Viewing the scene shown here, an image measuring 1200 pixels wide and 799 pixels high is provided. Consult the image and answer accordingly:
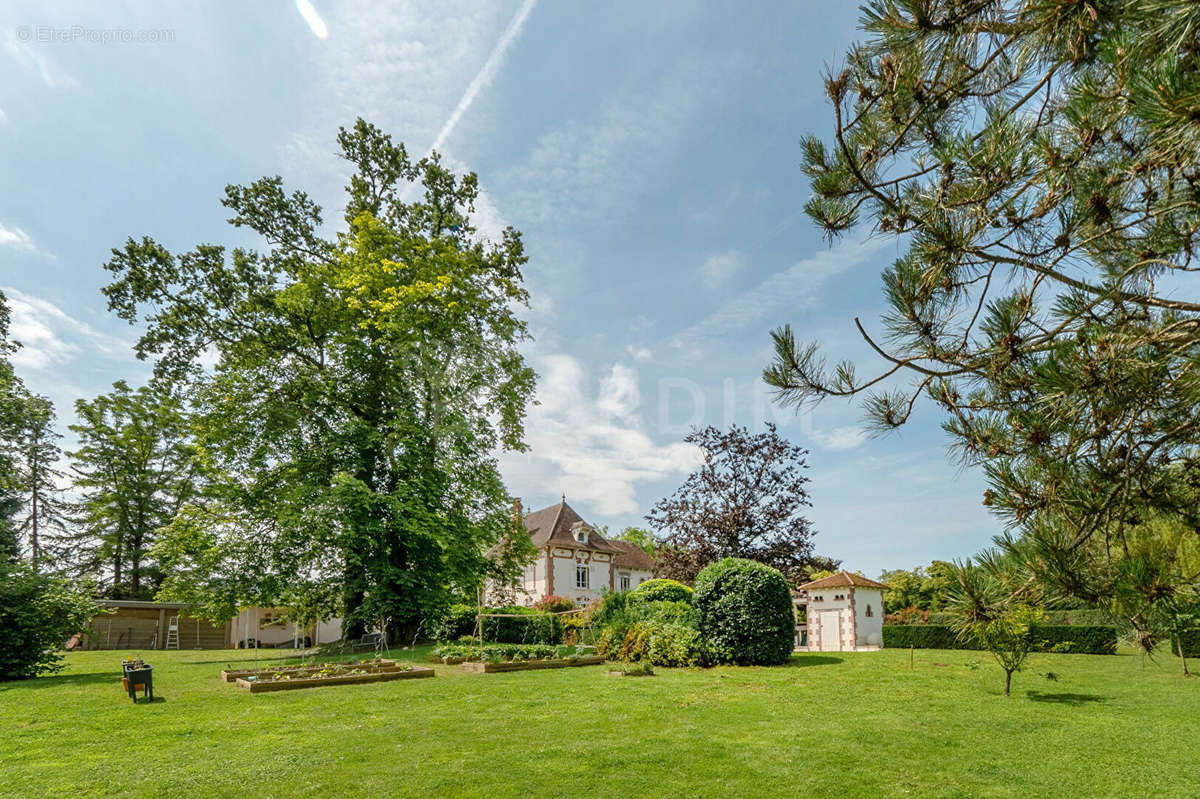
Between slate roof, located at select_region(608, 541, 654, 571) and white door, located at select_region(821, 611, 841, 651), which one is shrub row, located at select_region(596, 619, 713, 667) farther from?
slate roof, located at select_region(608, 541, 654, 571)

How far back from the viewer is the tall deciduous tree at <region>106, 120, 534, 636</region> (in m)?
16.7

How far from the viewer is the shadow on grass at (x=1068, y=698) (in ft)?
29.7

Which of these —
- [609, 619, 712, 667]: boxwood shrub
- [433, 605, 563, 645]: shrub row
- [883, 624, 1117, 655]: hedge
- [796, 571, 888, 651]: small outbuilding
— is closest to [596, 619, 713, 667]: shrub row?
[609, 619, 712, 667]: boxwood shrub

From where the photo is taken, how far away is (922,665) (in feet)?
45.2

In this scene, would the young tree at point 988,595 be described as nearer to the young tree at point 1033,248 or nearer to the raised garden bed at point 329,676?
the young tree at point 1033,248

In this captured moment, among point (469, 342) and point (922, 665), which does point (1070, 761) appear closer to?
point (922, 665)

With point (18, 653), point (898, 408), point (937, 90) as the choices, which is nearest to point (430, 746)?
point (898, 408)

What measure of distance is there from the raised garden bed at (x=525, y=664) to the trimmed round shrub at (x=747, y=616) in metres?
2.81

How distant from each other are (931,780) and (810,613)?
18409 millimetres

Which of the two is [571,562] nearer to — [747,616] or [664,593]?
[664,593]

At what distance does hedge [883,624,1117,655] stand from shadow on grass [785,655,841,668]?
7.23 feet

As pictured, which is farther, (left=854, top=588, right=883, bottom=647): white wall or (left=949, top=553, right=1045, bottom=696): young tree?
(left=854, top=588, right=883, bottom=647): white wall

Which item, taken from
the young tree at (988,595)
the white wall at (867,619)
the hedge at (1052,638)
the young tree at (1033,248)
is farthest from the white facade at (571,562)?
the young tree at (988,595)

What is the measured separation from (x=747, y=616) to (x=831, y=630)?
10.1 metres
